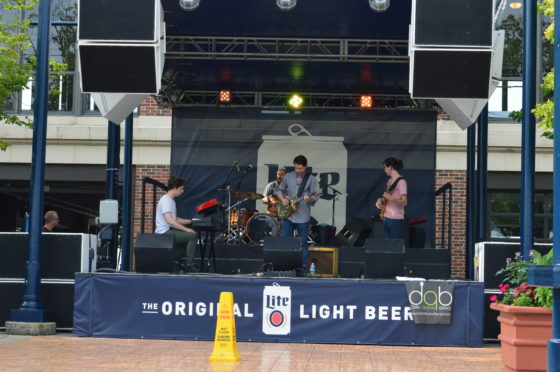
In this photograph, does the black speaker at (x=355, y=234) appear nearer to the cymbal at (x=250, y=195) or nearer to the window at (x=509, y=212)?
the cymbal at (x=250, y=195)

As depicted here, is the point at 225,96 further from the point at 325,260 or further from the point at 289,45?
the point at 325,260

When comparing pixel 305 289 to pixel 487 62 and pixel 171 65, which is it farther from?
pixel 171 65

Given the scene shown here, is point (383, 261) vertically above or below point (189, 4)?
below

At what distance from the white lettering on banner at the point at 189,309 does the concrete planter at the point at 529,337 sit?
4545 millimetres

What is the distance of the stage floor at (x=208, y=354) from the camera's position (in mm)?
10391

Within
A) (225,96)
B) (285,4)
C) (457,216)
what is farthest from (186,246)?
(457,216)

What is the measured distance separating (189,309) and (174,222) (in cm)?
219

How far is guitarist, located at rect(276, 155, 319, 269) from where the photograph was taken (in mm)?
15758

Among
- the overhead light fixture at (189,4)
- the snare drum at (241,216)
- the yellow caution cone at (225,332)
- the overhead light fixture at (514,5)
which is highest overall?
the overhead light fixture at (514,5)

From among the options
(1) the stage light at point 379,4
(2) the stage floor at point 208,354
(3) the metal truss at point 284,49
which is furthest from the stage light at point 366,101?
(2) the stage floor at point 208,354

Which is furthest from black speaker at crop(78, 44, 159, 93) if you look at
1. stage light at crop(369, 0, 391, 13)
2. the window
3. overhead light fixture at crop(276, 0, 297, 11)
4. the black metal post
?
the window

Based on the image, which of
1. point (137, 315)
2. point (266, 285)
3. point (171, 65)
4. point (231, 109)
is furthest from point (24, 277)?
point (231, 109)

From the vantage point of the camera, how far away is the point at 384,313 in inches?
520

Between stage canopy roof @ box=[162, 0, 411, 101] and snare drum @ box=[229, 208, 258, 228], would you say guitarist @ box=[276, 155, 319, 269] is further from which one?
snare drum @ box=[229, 208, 258, 228]
